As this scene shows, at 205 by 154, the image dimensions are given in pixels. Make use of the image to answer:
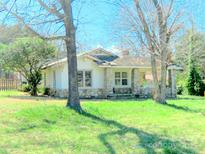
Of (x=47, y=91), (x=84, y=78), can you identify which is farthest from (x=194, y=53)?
(x=47, y=91)

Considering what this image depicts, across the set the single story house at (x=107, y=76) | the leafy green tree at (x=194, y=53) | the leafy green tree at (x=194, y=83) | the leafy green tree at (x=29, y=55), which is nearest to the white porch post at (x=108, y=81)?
the single story house at (x=107, y=76)

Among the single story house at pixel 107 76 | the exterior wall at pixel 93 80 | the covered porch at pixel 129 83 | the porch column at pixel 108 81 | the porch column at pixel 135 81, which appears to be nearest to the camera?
the exterior wall at pixel 93 80

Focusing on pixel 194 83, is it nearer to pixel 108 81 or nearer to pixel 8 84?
pixel 108 81

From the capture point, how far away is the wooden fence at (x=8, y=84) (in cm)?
3856

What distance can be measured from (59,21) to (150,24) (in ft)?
21.7

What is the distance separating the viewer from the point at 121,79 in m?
30.3

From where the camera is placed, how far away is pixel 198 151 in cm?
834

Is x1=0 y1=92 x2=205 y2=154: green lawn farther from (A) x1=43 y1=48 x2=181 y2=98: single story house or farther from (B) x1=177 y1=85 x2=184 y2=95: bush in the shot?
(B) x1=177 y1=85 x2=184 y2=95: bush

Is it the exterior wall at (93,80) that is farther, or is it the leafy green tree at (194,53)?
the leafy green tree at (194,53)

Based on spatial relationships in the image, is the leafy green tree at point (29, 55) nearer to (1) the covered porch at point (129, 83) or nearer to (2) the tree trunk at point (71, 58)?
(1) the covered porch at point (129, 83)

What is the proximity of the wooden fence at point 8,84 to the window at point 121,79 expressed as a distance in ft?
48.7

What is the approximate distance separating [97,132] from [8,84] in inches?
1207

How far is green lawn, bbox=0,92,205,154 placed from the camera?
8312 millimetres

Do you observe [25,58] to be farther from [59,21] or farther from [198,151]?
[198,151]
